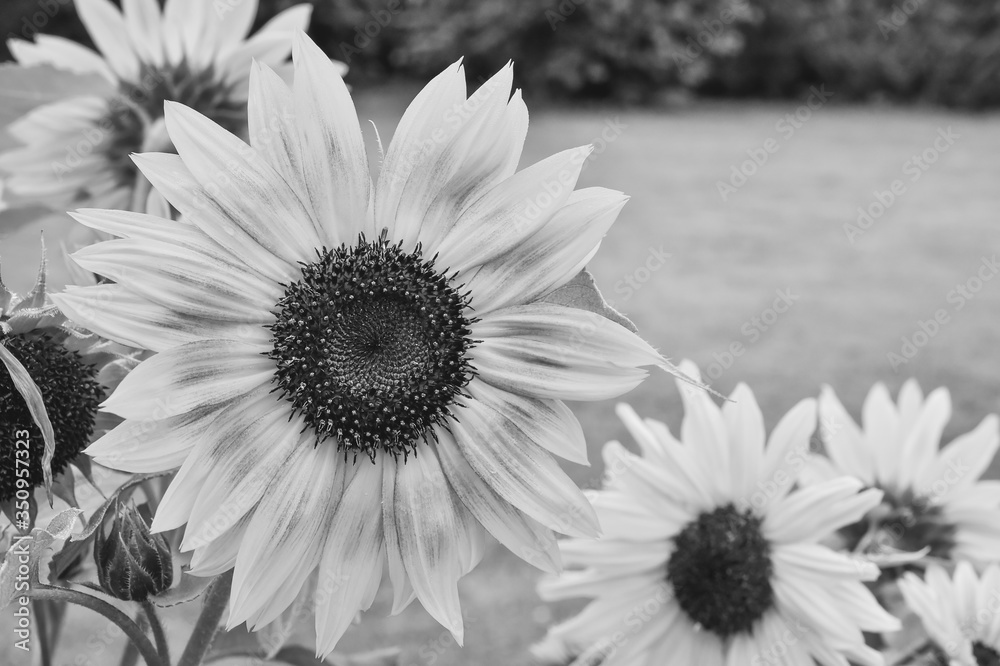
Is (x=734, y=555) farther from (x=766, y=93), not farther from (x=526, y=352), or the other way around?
(x=766, y=93)

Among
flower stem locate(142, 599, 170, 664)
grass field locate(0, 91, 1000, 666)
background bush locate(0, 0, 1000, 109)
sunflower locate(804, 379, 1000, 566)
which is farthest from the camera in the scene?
background bush locate(0, 0, 1000, 109)

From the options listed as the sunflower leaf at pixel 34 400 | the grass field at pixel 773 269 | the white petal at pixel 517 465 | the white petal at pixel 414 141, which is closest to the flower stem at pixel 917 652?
the grass field at pixel 773 269

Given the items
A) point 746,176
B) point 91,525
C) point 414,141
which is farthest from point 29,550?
point 746,176

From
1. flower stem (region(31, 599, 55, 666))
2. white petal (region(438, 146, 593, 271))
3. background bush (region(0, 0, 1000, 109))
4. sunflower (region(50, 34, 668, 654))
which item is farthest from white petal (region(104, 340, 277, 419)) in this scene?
background bush (region(0, 0, 1000, 109))

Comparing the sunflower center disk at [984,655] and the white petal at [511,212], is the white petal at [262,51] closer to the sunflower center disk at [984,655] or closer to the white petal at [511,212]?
the white petal at [511,212]

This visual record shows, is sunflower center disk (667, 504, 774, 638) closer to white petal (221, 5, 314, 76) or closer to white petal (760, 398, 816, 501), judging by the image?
white petal (760, 398, 816, 501)

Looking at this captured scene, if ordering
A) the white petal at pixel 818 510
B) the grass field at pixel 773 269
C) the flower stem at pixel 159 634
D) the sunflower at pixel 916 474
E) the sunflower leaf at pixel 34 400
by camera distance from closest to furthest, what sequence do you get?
the sunflower leaf at pixel 34 400, the flower stem at pixel 159 634, the white petal at pixel 818 510, the sunflower at pixel 916 474, the grass field at pixel 773 269

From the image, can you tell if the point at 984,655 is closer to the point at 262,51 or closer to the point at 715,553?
the point at 715,553
